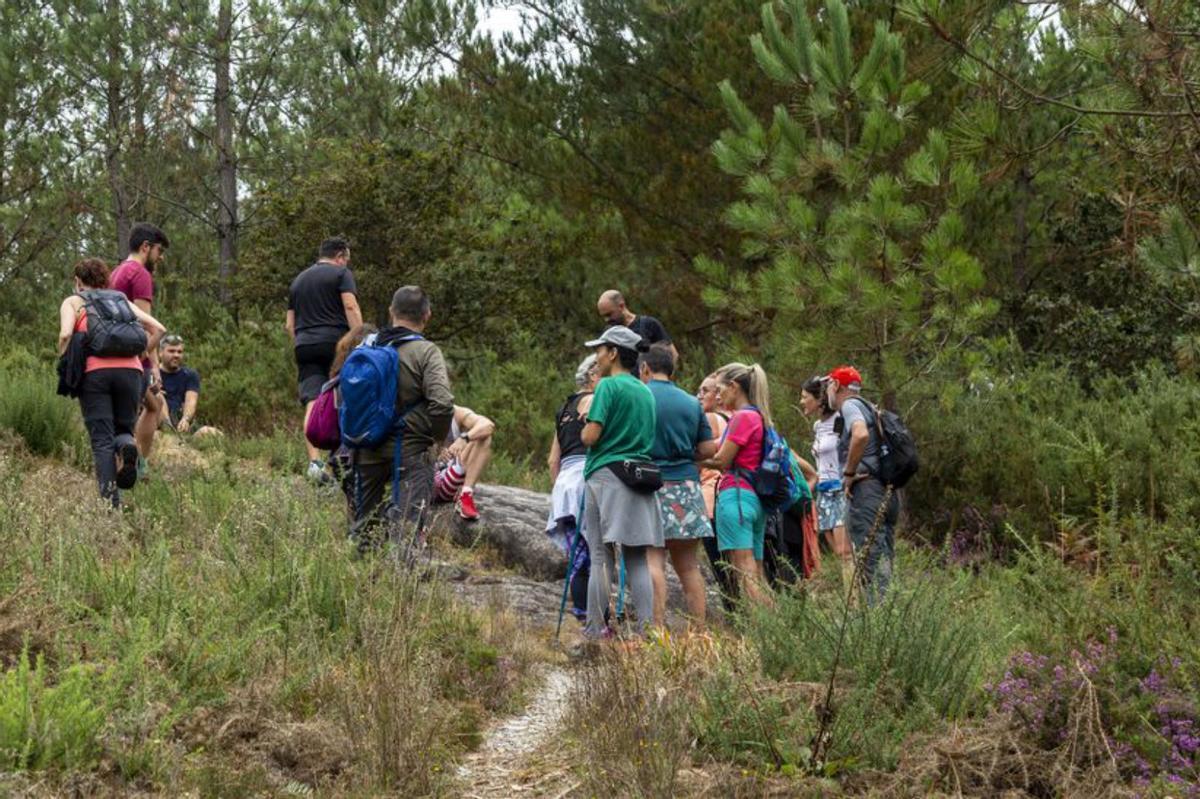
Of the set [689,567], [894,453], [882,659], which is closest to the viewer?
[882,659]

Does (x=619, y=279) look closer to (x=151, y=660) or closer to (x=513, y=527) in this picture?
(x=513, y=527)

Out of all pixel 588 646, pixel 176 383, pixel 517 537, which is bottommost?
pixel 588 646

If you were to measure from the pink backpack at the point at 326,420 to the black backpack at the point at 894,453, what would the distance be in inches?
128

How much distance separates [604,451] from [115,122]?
16.3 metres

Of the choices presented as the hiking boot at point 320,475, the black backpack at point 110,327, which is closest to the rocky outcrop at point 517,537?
the hiking boot at point 320,475

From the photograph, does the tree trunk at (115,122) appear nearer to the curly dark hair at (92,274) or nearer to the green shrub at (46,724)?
the curly dark hair at (92,274)

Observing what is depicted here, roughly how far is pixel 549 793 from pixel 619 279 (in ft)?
46.2

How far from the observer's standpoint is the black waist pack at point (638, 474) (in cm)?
729

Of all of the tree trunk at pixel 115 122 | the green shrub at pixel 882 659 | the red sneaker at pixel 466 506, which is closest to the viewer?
the green shrub at pixel 882 659

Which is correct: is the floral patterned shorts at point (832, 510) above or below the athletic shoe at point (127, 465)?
below

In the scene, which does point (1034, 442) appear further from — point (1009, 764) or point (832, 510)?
point (1009, 764)

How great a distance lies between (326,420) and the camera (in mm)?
7949

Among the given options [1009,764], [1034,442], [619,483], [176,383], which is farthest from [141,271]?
[1034,442]

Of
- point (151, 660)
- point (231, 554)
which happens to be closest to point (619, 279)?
point (231, 554)
